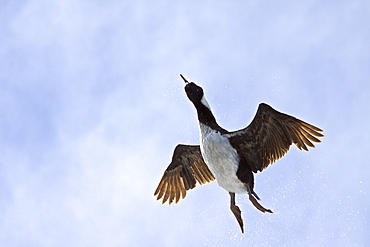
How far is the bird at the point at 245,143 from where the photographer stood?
35.6 feet

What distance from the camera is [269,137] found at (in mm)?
11133

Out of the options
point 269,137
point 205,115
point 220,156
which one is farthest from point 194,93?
point 269,137

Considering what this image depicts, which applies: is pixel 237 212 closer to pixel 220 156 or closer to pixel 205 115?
pixel 220 156

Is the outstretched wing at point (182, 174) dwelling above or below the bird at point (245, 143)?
above

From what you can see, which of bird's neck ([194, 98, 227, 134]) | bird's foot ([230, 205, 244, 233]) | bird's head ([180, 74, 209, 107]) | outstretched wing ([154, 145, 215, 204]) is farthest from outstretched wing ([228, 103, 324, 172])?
outstretched wing ([154, 145, 215, 204])

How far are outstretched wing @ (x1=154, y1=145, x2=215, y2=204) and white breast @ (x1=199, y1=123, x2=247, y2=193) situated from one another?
1570 millimetres

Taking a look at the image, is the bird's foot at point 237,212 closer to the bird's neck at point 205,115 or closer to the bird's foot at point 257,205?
the bird's foot at point 257,205

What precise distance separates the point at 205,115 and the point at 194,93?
50 cm

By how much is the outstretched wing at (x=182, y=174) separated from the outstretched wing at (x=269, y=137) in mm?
1677

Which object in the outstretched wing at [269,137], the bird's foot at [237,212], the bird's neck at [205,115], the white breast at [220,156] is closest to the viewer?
the outstretched wing at [269,137]

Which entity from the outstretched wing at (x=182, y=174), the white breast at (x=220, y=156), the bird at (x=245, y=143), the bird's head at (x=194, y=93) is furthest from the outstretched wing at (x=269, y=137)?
the outstretched wing at (x=182, y=174)

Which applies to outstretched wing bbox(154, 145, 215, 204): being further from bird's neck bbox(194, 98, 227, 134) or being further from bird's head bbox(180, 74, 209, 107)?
bird's head bbox(180, 74, 209, 107)

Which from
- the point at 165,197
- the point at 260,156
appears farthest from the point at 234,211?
the point at 165,197

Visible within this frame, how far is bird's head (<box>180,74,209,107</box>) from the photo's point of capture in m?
11.3
